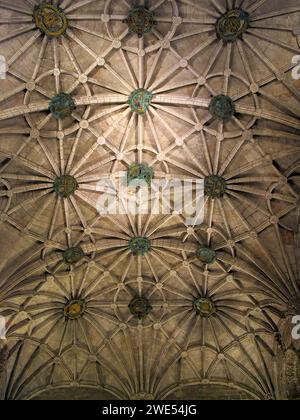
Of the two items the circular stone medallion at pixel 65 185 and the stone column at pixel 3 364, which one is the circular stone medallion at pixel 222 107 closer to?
the circular stone medallion at pixel 65 185

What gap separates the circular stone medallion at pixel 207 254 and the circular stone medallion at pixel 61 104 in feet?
30.4

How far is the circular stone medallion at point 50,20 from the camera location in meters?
22.2

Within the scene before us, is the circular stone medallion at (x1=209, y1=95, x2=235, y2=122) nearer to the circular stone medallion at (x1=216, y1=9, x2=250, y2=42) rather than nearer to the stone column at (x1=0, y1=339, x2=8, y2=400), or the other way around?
the circular stone medallion at (x1=216, y1=9, x2=250, y2=42)

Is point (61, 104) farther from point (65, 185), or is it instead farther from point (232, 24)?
point (232, 24)

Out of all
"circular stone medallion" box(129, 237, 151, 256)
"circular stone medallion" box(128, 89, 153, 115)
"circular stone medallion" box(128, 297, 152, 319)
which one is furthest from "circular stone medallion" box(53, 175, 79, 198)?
"circular stone medallion" box(128, 297, 152, 319)

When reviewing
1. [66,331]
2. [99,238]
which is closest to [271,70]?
[99,238]

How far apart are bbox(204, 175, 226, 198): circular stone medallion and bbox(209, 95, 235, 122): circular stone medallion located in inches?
116

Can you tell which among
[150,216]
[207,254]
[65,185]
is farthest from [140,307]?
[65,185]

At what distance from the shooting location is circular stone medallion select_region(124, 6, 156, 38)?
22.8 meters

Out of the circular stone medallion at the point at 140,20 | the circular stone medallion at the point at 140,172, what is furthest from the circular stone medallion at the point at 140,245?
the circular stone medallion at the point at 140,20

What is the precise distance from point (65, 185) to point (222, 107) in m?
7.80

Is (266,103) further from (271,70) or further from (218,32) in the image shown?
(218,32)

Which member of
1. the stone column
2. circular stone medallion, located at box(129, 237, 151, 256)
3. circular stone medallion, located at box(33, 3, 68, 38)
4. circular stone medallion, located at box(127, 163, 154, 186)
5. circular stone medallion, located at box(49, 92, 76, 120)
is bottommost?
the stone column
